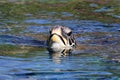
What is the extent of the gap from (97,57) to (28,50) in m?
1.37

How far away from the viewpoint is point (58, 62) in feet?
23.7

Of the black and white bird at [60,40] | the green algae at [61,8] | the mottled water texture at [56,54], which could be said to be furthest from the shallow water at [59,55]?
the green algae at [61,8]

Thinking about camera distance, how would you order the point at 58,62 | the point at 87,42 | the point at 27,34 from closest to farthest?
the point at 58,62
the point at 87,42
the point at 27,34

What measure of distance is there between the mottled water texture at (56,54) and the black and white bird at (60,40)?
0.50 feet

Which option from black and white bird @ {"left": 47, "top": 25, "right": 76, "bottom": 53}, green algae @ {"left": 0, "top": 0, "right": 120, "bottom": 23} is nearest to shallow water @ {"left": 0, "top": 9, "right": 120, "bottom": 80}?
black and white bird @ {"left": 47, "top": 25, "right": 76, "bottom": 53}

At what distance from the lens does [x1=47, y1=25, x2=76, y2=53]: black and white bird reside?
805 cm

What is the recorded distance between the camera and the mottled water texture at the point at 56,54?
636 cm

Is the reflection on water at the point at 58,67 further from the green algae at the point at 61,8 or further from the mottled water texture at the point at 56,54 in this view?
the green algae at the point at 61,8

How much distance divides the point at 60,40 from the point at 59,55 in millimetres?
304

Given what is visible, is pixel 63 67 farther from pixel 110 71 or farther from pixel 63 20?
pixel 63 20

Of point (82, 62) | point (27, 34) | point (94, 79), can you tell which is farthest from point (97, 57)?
point (27, 34)

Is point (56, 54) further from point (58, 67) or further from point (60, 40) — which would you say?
point (58, 67)

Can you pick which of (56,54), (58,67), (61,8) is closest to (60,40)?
(56,54)

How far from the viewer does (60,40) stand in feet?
26.9
